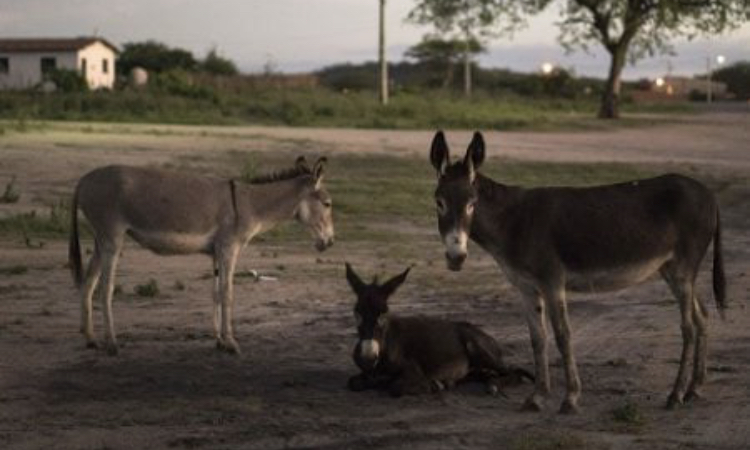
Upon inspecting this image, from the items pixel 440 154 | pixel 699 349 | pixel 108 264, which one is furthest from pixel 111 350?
pixel 699 349

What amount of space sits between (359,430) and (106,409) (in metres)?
1.80

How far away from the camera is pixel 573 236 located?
9094 millimetres

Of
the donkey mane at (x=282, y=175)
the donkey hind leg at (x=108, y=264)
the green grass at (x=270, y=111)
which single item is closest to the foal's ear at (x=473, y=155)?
the donkey mane at (x=282, y=175)

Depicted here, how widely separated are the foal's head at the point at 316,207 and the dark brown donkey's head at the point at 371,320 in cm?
290

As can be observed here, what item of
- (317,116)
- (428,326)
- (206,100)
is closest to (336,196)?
(428,326)

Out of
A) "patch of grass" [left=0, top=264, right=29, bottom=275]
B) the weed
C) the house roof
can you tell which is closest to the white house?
the house roof

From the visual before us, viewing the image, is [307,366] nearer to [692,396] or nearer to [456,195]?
[456,195]

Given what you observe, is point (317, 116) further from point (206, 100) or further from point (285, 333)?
point (285, 333)

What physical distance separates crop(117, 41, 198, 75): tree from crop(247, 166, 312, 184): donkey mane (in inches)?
3723

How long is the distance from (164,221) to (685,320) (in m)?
4.37

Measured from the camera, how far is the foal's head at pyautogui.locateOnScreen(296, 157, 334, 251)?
12.2 m

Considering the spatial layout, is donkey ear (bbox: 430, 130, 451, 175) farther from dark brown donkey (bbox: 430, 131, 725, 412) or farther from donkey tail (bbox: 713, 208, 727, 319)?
donkey tail (bbox: 713, 208, 727, 319)

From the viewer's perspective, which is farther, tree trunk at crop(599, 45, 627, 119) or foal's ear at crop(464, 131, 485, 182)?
tree trunk at crop(599, 45, 627, 119)

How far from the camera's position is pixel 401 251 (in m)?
17.8
